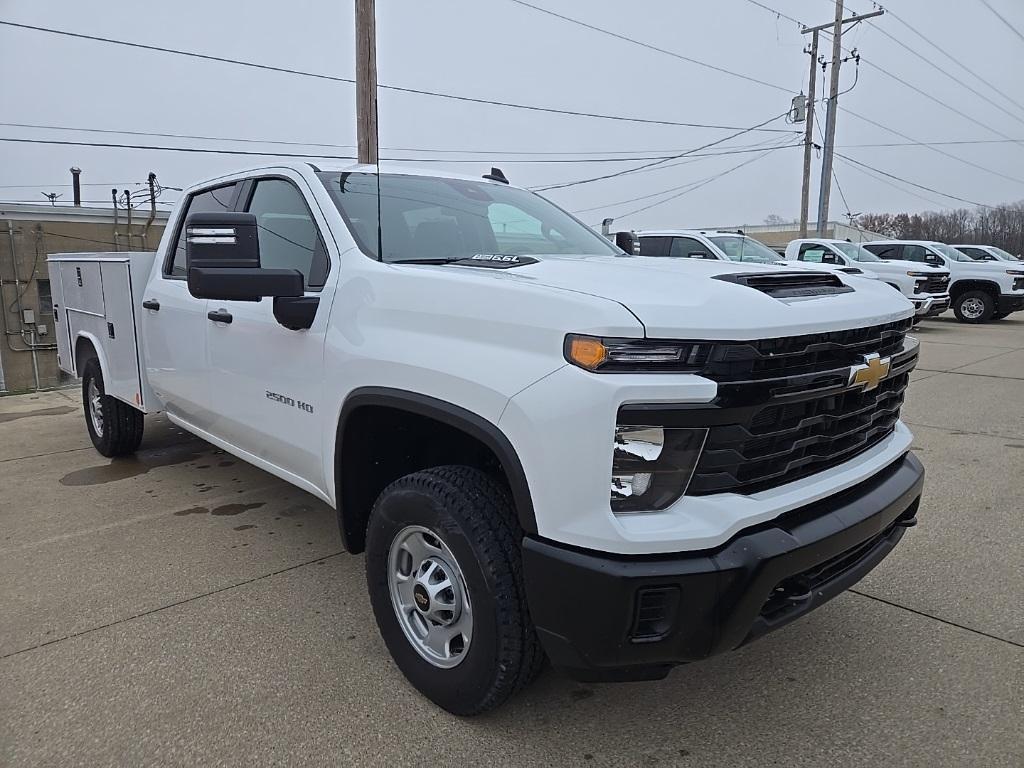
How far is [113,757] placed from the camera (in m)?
2.26

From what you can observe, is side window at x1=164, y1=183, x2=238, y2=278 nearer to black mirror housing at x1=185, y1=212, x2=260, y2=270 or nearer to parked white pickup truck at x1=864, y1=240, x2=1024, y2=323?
black mirror housing at x1=185, y1=212, x2=260, y2=270

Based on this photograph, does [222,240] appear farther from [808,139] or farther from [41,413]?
[808,139]

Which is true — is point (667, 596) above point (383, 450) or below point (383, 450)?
below

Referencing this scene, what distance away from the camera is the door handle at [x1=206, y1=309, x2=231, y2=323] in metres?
3.55

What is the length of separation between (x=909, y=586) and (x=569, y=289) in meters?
2.39

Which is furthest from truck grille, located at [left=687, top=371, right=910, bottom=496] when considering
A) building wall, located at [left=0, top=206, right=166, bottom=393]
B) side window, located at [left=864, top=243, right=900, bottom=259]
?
building wall, located at [left=0, top=206, right=166, bottom=393]

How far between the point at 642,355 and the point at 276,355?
1.86 metres

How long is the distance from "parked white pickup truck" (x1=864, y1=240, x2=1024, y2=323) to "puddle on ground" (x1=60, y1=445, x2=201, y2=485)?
674 inches

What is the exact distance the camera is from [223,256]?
2.59 meters

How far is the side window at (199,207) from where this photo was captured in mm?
3973

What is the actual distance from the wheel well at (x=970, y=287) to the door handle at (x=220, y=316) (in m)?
18.4

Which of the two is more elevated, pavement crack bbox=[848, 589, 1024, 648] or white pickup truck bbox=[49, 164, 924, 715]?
white pickup truck bbox=[49, 164, 924, 715]

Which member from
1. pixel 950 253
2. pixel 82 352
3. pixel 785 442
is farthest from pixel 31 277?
pixel 785 442

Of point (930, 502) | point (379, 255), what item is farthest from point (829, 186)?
point (379, 255)
